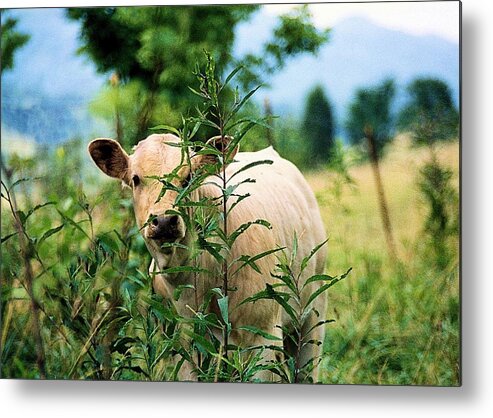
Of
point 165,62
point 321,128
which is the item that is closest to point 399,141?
point 321,128

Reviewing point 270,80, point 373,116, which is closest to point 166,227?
point 270,80

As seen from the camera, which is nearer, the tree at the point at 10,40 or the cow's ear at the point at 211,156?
the cow's ear at the point at 211,156

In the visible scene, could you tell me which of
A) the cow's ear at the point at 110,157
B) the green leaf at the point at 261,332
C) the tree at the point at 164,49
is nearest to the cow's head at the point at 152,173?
the cow's ear at the point at 110,157

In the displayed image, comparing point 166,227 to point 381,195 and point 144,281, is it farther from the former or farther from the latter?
point 381,195

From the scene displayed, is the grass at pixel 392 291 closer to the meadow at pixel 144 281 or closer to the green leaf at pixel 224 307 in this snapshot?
the meadow at pixel 144 281

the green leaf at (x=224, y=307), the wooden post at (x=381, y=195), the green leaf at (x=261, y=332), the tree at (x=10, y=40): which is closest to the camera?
the green leaf at (x=224, y=307)

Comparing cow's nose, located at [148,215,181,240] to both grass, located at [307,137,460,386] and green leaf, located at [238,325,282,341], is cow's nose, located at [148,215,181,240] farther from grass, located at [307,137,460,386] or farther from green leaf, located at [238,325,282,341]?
grass, located at [307,137,460,386]

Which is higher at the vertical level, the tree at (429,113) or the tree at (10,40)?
the tree at (10,40)
